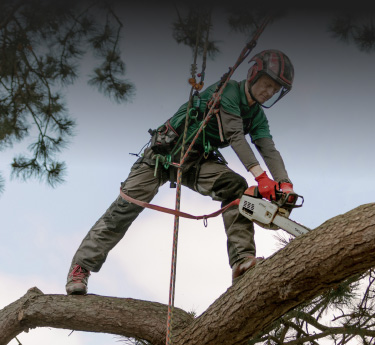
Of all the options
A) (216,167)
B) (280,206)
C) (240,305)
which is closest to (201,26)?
(216,167)

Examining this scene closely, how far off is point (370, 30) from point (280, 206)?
1.13 meters

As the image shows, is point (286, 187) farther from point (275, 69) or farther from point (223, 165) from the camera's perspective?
point (275, 69)

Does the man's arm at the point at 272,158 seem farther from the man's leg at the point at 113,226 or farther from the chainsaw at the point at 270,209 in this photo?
the man's leg at the point at 113,226

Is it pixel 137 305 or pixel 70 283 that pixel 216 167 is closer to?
pixel 137 305

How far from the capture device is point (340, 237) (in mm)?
1981

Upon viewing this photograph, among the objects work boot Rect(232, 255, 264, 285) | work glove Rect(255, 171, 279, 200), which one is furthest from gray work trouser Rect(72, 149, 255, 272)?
work boot Rect(232, 255, 264, 285)

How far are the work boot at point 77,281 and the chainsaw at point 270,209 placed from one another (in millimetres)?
1104

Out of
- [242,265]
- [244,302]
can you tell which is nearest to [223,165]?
[242,265]

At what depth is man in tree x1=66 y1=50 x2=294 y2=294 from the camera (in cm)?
282

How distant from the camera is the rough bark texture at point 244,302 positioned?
1987 millimetres

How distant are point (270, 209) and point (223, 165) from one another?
56 cm

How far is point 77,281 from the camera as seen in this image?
3.24 m

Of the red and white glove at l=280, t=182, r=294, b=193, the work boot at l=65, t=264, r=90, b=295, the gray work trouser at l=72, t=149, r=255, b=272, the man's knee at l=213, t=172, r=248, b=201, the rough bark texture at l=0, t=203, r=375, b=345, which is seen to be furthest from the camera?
the work boot at l=65, t=264, r=90, b=295

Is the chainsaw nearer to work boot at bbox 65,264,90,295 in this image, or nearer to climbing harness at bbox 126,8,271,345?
climbing harness at bbox 126,8,271,345
